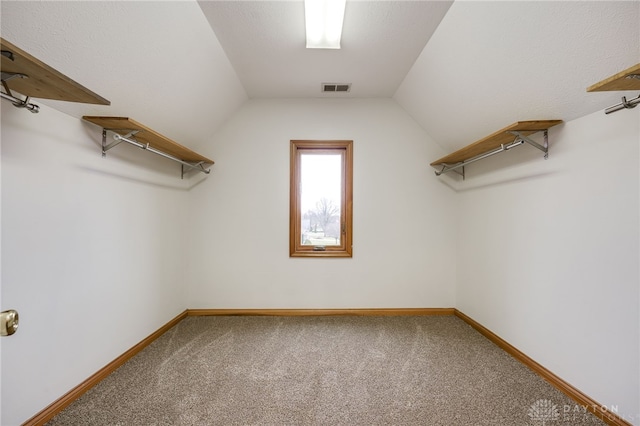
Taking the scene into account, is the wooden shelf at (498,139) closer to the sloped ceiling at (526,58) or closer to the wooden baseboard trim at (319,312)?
the sloped ceiling at (526,58)

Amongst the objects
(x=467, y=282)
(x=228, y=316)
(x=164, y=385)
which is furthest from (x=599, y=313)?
(x=228, y=316)

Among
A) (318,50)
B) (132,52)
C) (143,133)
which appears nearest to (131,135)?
(143,133)

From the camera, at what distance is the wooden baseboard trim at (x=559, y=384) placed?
137 centimetres

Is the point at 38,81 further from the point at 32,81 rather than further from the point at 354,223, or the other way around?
the point at 354,223

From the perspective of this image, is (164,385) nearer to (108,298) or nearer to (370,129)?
(108,298)

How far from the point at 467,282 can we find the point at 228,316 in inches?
107

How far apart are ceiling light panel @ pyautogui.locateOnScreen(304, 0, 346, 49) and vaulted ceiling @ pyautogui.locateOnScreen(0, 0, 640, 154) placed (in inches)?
3.4

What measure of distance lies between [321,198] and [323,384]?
1.91 metres

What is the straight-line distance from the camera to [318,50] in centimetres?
205

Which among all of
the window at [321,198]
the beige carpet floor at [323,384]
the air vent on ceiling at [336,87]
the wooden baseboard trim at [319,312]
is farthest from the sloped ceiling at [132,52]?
the wooden baseboard trim at [319,312]

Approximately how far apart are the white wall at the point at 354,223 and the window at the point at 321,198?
0.15m

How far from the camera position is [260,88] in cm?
271

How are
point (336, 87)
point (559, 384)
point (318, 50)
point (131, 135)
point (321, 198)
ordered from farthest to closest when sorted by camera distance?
point (321, 198) < point (336, 87) < point (318, 50) < point (131, 135) < point (559, 384)

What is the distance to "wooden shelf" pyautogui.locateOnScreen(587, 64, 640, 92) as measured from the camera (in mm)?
983
